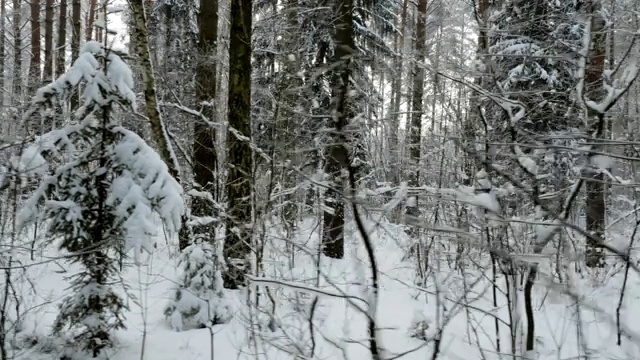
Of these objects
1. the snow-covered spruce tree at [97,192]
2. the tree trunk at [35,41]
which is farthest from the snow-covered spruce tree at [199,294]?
the tree trunk at [35,41]

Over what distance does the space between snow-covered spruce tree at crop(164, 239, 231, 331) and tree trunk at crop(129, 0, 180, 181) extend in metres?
1.42

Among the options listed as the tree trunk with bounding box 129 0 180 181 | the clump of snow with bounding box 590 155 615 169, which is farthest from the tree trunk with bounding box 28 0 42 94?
the clump of snow with bounding box 590 155 615 169

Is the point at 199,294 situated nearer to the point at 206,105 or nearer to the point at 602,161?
the point at 206,105

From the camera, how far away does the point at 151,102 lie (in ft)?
18.5

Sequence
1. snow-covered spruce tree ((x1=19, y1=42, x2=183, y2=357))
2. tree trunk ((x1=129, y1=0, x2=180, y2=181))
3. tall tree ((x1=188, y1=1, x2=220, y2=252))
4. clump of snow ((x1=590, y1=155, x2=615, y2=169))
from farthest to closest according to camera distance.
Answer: tall tree ((x1=188, y1=1, x2=220, y2=252)) → tree trunk ((x1=129, y1=0, x2=180, y2=181)) → snow-covered spruce tree ((x1=19, y1=42, x2=183, y2=357)) → clump of snow ((x1=590, y1=155, x2=615, y2=169))

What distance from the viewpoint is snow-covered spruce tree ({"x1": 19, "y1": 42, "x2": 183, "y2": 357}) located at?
3.76 meters

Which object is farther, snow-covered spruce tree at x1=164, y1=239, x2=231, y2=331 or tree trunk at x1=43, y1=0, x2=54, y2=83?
tree trunk at x1=43, y1=0, x2=54, y2=83

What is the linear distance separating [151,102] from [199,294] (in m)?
2.64

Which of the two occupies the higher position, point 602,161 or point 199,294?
point 602,161

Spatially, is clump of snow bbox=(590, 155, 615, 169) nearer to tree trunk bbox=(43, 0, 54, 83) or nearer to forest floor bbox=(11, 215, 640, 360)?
forest floor bbox=(11, 215, 640, 360)

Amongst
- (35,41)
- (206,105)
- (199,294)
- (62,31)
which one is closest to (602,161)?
Result: (199,294)

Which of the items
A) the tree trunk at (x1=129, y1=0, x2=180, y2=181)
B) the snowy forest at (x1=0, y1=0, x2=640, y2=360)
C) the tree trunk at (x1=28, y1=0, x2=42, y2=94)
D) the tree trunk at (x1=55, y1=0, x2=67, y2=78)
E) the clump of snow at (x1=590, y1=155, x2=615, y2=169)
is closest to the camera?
the clump of snow at (x1=590, y1=155, x2=615, y2=169)

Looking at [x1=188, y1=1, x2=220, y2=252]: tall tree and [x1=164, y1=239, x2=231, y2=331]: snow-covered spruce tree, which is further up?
[x1=188, y1=1, x2=220, y2=252]: tall tree

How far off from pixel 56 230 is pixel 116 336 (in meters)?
1.23
